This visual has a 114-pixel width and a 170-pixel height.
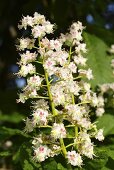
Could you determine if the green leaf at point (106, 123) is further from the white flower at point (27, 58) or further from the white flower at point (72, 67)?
the white flower at point (27, 58)

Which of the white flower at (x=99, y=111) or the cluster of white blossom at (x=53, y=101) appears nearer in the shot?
the cluster of white blossom at (x=53, y=101)

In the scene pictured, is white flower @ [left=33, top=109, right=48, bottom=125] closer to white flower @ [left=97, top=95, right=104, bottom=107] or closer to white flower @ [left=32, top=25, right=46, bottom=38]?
white flower @ [left=32, top=25, right=46, bottom=38]

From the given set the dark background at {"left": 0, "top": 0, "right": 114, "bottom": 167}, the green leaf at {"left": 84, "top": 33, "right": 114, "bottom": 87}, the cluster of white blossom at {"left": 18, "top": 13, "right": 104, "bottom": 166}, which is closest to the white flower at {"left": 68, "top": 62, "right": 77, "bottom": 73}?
the cluster of white blossom at {"left": 18, "top": 13, "right": 104, "bottom": 166}

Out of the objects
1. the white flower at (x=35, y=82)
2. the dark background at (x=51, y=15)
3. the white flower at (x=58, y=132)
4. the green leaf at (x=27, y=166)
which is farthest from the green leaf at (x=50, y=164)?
the dark background at (x=51, y=15)

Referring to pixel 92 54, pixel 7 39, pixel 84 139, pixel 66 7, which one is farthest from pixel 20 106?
pixel 84 139

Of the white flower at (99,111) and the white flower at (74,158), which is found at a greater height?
the white flower at (99,111)

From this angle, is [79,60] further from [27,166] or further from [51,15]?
[51,15]
